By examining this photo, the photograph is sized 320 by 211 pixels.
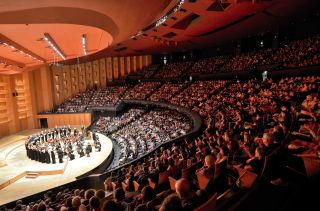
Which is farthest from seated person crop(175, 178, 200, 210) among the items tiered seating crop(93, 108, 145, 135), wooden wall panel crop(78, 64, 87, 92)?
wooden wall panel crop(78, 64, 87, 92)

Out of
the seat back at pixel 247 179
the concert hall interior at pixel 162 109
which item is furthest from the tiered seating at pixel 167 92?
the seat back at pixel 247 179

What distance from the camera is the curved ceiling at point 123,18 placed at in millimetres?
4926

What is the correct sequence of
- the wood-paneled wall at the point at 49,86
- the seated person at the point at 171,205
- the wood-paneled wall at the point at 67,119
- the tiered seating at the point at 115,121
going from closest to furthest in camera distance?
the seated person at the point at 171,205 → the tiered seating at the point at 115,121 → the wood-paneled wall at the point at 49,86 → the wood-paneled wall at the point at 67,119

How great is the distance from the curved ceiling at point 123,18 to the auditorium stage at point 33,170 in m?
5.09

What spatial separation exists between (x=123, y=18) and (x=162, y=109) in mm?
9614

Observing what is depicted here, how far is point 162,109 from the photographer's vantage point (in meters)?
16.1

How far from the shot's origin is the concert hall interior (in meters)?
2.72

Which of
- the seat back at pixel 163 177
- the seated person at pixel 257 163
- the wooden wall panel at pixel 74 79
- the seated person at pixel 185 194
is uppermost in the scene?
the wooden wall panel at pixel 74 79

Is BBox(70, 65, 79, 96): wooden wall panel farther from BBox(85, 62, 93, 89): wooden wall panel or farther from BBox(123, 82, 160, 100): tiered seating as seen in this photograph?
BBox(123, 82, 160, 100): tiered seating

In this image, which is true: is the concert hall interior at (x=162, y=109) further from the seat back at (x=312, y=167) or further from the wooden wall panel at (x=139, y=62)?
the wooden wall panel at (x=139, y=62)

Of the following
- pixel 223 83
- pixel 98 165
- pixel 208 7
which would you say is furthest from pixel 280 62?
pixel 98 165

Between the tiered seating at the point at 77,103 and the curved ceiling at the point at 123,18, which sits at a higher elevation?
the curved ceiling at the point at 123,18

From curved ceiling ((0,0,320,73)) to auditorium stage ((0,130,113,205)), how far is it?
16.7 feet

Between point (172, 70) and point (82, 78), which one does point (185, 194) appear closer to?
point (172, 70)
